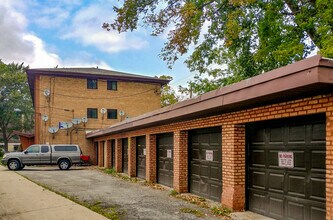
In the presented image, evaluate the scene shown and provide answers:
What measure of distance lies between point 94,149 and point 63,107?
4.76 meters

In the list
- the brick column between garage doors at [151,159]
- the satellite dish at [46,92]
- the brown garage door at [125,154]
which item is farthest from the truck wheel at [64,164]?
the brick column between garage doors at [151,159]

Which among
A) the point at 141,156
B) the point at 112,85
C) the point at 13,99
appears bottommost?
the point at 141,156

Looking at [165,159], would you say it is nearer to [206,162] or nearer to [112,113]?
[206,162]

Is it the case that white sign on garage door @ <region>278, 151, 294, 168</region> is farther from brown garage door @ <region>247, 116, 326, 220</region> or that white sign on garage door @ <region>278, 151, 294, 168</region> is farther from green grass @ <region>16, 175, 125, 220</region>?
green grass @ <region>16, 175, 125, 220</region>

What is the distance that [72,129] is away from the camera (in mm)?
32031

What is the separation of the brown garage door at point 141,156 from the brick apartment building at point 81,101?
495 inches

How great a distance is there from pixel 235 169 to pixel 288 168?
1.65 metres

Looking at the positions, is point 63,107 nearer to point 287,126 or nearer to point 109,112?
point 109,112

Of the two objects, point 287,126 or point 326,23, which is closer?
point 287,126

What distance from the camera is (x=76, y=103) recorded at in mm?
32531

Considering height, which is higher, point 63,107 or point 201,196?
point 63,107

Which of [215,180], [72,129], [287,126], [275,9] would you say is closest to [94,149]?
[72,129]

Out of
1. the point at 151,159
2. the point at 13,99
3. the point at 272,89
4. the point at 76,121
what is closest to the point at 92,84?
the point at 76,121

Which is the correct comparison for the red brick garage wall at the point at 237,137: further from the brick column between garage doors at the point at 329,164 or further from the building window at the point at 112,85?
the building window at the point at 112,85
